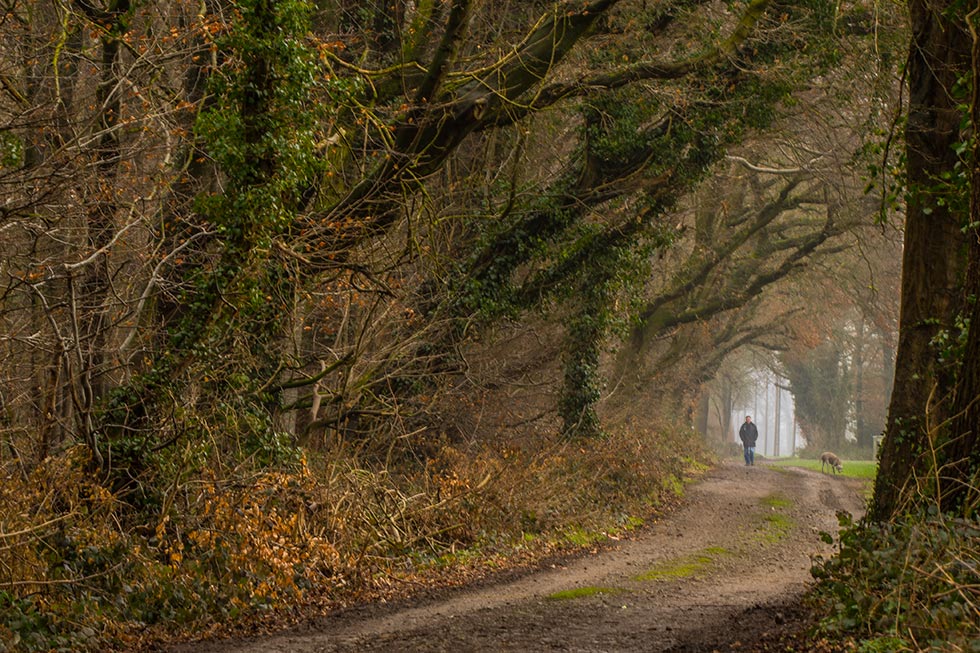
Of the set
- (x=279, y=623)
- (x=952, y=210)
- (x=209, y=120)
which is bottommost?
(x=279, y=623)

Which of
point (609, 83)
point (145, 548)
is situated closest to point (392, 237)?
point (609, 83)

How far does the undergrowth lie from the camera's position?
852cm

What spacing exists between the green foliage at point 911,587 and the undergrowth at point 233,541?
519 cm

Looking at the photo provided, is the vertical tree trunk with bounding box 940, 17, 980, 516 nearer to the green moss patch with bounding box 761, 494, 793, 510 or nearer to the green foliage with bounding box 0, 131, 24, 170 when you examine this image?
the green foliage with bounding box 0, 131, 24, 170

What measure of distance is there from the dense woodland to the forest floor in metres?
0.86

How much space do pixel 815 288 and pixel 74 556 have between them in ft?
92.8

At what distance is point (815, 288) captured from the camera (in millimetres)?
33219

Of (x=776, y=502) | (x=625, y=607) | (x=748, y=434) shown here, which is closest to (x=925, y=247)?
(x=625, y=607)

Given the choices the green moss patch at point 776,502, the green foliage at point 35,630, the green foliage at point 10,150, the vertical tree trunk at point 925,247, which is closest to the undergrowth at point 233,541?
the green foliage at point 35,630

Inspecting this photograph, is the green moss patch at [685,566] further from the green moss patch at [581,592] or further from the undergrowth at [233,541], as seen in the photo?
the undergrowth at [233,541]

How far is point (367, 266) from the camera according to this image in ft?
40.0

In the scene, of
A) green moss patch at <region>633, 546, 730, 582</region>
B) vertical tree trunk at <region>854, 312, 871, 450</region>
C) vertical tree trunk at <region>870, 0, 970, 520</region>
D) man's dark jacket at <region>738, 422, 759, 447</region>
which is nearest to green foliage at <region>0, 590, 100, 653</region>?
green moss patch at <region>633, 546, 730, 582</region>

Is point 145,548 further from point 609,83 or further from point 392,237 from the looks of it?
point 609,83

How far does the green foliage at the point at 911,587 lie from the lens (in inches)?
234
